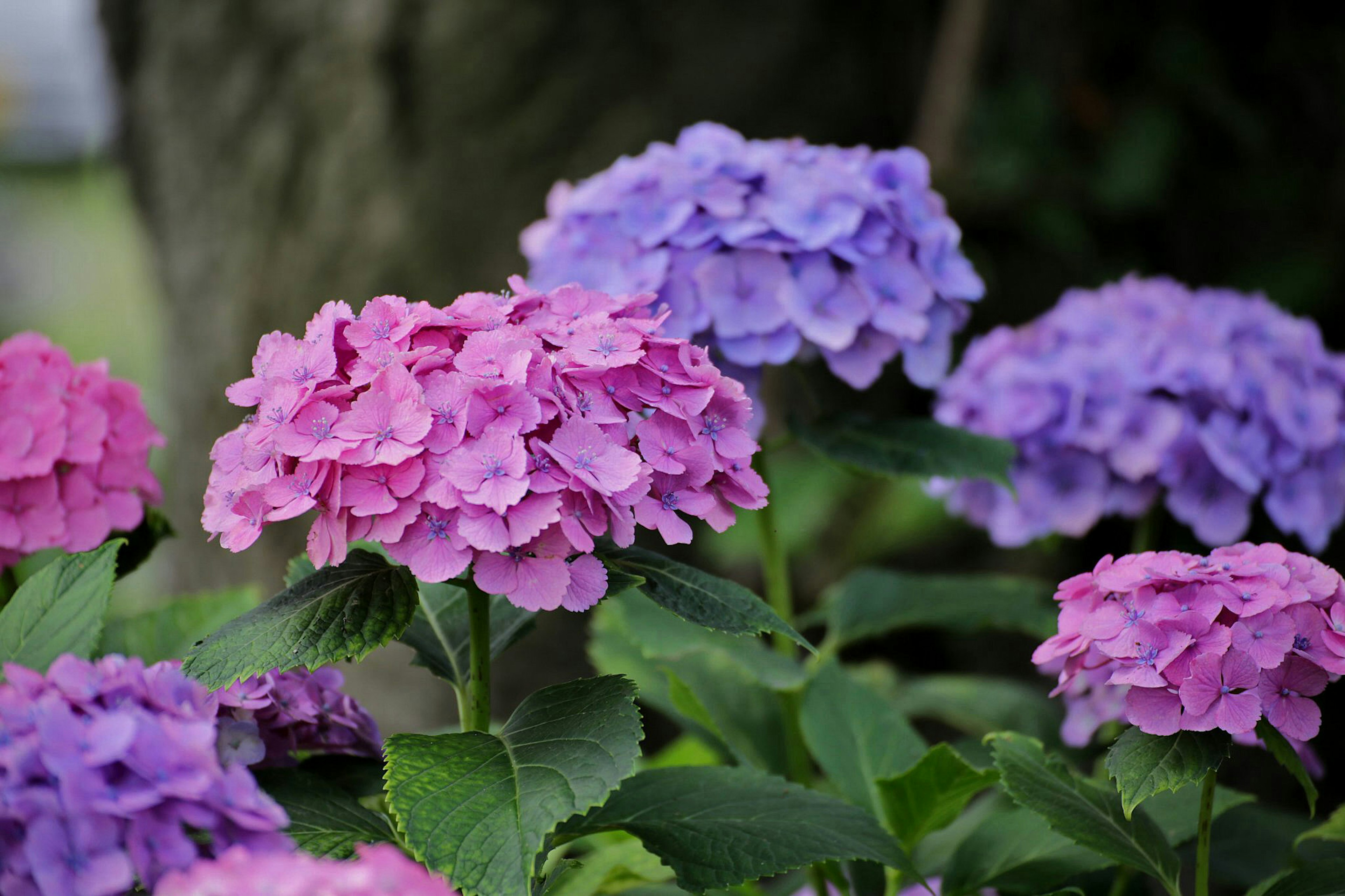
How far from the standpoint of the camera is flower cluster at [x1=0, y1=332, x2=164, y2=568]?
38.0 inches

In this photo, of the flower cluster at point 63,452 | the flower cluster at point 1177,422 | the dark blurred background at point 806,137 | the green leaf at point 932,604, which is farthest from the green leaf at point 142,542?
the dark blurred background at point 806,137

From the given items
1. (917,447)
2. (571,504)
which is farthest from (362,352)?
(917,447)

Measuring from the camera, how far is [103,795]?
0.58 m

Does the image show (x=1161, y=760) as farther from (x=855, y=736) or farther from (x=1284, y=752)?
(x=855, y=736)

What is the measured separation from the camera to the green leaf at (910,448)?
1147mm

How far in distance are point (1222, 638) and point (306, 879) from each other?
0.57 meters

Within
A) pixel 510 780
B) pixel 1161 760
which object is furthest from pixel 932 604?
pixel 510 780

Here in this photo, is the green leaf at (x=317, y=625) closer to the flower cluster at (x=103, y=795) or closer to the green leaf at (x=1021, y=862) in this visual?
the flower cluster at (x=103, y=795)

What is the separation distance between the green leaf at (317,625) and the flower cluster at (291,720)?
0.11ft

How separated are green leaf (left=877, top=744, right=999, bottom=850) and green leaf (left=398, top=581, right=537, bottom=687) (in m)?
0.35

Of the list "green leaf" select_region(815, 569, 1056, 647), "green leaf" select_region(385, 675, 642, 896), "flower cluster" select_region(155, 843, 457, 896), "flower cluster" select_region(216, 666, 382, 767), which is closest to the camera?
"flower cluster" select_region(155, 843, 457, 896)

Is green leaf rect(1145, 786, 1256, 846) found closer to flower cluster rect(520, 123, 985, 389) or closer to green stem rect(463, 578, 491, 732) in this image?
flower cluster rect(520, 123, 985, 389)

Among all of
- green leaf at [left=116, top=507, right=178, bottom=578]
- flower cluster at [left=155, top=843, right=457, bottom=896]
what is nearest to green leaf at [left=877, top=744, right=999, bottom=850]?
flower cluster at [left=155, top=843, right=457, bottom=896]

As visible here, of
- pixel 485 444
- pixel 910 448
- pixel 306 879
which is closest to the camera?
pixel 306 879
